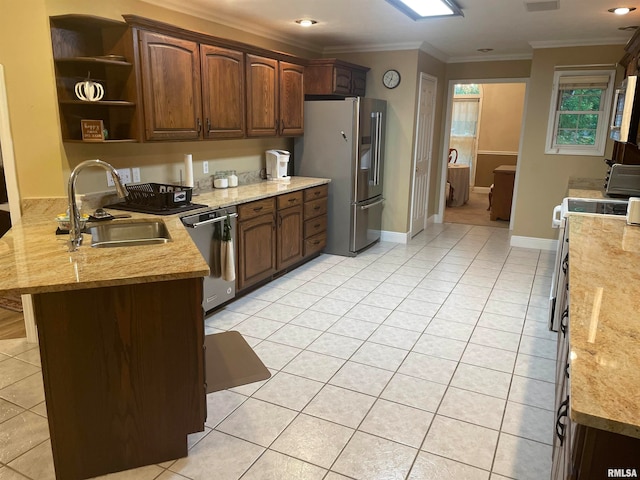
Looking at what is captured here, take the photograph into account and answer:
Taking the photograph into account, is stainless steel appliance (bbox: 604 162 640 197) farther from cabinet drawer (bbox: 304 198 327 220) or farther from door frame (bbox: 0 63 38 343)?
door frame (bbox: 0 63 38 343)

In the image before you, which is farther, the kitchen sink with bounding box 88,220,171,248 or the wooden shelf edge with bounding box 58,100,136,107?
the wooden shelf edge with bounding box 58,100,136,107

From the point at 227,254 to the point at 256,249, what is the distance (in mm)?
588

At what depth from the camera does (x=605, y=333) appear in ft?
4.67

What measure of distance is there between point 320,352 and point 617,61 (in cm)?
463

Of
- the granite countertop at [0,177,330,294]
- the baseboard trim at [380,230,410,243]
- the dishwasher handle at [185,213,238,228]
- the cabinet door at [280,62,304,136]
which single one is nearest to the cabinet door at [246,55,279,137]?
the cabinet door at [280,62,304,136]

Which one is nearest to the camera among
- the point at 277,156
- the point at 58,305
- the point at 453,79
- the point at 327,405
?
the point at 58,305

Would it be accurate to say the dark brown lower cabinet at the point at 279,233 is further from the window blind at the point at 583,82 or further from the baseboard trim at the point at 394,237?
the window blind at the point at 583,82

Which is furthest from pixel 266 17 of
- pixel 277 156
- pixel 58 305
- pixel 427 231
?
pixel 427 231

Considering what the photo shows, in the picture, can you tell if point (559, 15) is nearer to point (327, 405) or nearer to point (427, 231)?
point (427, 231)

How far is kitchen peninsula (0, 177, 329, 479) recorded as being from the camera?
184 centimetres

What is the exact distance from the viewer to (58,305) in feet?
5.96

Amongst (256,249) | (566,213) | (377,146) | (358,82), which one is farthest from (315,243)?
(566,213)

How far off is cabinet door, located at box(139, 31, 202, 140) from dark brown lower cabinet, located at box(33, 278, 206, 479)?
1764 millimetres

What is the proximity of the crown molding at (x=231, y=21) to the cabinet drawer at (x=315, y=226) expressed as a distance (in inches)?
77.0
